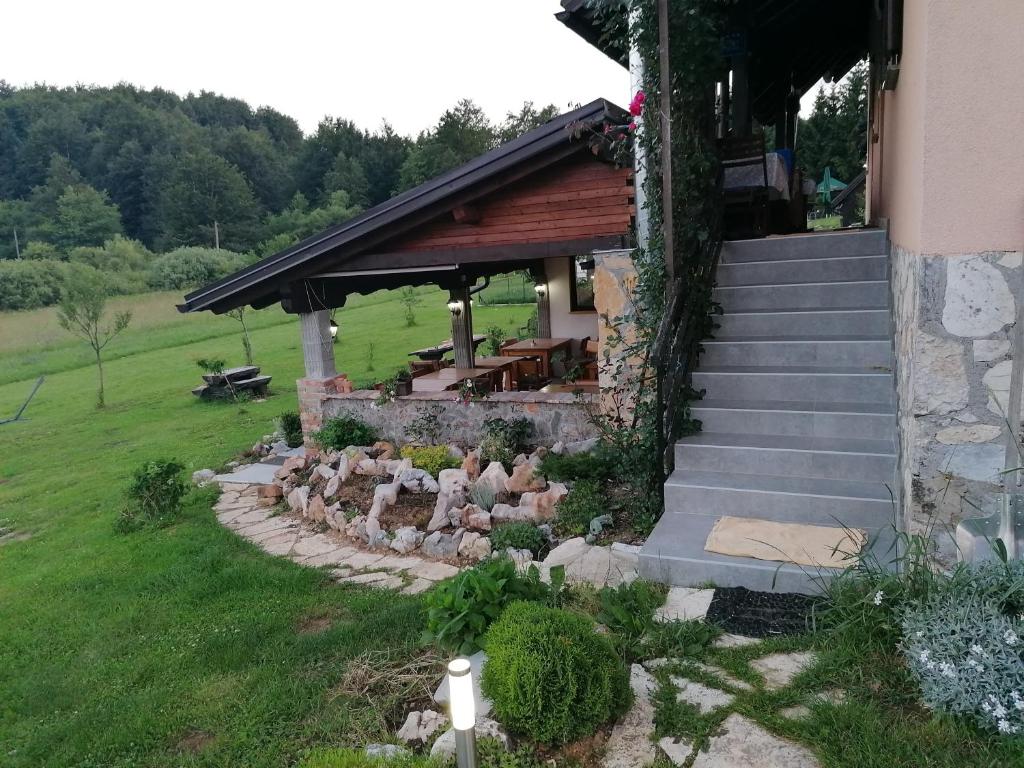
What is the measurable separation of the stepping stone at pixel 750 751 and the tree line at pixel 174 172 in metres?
43.9

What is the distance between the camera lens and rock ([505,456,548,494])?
6125 millimetres

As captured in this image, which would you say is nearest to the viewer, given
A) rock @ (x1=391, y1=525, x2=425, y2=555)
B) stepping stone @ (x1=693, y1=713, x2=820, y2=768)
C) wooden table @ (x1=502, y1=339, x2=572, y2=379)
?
stepping stone @ (x1=693, y1=713, x2=820, y2=768)

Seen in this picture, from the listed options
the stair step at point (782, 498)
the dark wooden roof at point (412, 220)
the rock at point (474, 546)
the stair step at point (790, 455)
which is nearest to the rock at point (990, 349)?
the stair step at point (782, 498)

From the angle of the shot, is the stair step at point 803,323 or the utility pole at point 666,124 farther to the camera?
the stair step at point 803,323

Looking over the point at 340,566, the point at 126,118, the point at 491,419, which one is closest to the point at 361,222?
the point at 491,419

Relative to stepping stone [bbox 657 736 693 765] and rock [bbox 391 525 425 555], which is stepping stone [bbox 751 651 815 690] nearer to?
stepping stone [bbox 657 736 693 765]

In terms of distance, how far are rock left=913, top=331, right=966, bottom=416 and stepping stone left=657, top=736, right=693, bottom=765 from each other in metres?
1.76

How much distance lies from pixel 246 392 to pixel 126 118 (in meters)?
53.8

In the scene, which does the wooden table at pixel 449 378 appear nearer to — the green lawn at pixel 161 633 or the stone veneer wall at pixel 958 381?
the green lawn at pixel 161 633

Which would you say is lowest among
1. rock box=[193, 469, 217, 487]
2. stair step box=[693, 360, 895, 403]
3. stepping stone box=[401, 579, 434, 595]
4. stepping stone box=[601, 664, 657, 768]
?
rock box=[193, 469, 217, 487]

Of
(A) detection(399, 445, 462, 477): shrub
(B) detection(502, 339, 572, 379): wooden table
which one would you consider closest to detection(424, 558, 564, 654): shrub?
(A) detection(399, 445, 462, 477): shrub

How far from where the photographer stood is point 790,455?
421 centimetres

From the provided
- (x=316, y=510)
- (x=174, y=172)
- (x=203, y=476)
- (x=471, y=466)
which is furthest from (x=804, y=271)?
(x=174, y=172)

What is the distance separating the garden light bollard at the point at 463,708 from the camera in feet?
7.00
